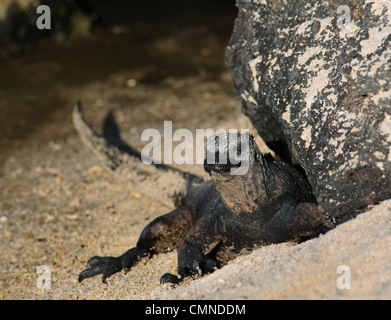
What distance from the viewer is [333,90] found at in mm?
2580

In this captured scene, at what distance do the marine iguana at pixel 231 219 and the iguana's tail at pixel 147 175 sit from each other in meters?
0.39

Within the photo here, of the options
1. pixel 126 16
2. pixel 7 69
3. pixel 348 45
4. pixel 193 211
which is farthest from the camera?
pixel 126 16

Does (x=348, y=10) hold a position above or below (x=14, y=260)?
above

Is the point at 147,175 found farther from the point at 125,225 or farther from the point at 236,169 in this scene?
the point at 236,169

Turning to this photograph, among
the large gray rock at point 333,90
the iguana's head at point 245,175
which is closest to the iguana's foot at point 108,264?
the iguana's head at point 245,175

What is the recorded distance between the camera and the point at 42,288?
3.33 meters

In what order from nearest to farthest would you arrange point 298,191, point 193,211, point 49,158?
point 298,191 < point 193,211 < point 49,158

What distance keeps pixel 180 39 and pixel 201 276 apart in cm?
624

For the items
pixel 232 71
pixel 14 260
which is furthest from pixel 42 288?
pixel 232 71

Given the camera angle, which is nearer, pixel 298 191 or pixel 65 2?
pixel 298 191

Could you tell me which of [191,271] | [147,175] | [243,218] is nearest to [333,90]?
[243,218]

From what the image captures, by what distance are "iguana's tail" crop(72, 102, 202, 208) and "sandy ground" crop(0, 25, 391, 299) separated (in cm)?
11

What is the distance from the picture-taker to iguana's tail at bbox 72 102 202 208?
398 centimetres

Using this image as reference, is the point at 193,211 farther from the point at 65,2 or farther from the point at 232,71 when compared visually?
the point at 65,2
